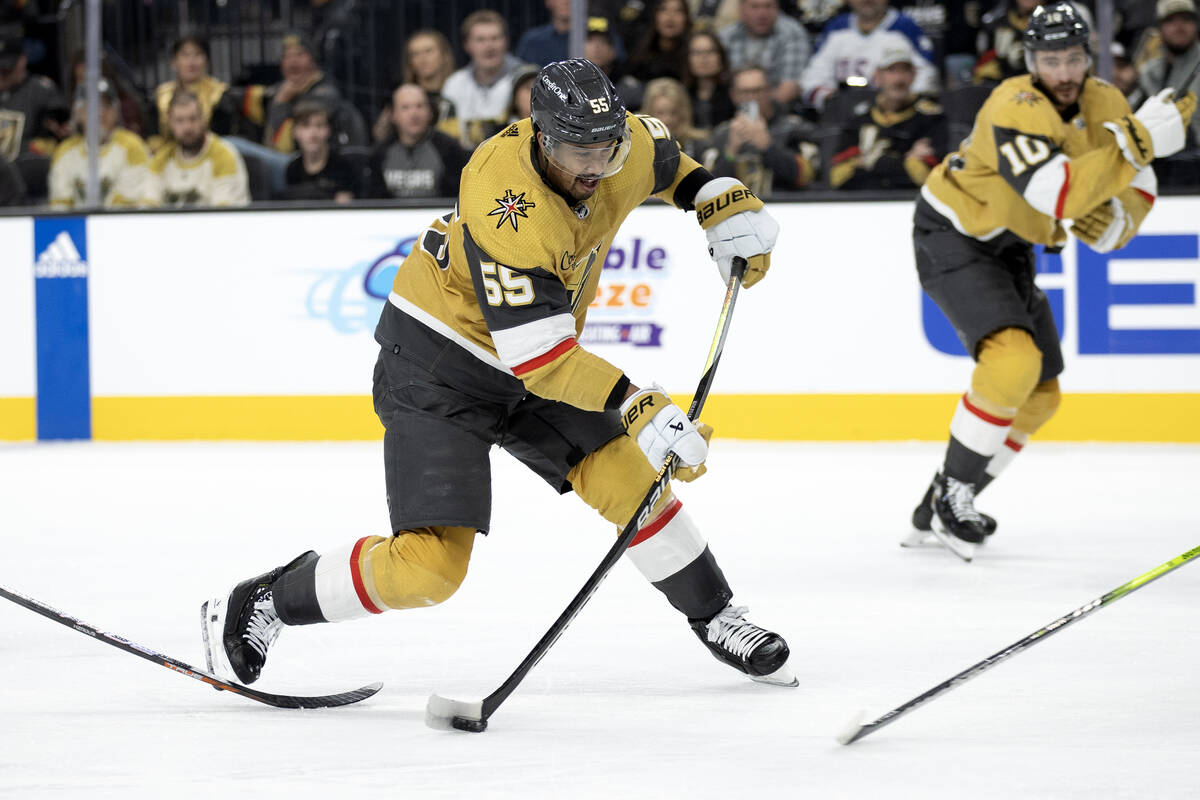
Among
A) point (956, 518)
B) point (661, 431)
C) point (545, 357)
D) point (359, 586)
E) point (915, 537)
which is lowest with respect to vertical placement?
point (915, 537)

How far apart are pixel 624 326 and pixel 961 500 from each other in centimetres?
252

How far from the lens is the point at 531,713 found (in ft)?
7.97

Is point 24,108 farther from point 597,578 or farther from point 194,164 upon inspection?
point 597,578

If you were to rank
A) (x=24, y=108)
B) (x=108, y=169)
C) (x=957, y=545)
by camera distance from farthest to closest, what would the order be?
1. (x=24, y=108)
2. (x=108, y=169)
3. (x=957, y=545)

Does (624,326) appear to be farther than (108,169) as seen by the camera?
No

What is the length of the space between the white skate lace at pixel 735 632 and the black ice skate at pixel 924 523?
144cm

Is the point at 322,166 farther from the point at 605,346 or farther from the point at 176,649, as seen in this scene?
the point at 176,649

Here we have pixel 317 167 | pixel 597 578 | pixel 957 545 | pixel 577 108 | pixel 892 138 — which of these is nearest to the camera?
pixel 577 108

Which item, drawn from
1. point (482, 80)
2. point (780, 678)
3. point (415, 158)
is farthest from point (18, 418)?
point (780, 678)

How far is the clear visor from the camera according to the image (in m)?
2.33

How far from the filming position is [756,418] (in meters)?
6.11

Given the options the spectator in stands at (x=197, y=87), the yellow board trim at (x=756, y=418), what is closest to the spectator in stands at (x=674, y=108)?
the yellow board trim at (x=756, y=418)

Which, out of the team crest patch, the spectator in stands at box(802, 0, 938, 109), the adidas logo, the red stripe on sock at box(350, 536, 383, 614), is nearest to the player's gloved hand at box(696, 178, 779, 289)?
the team crest patch

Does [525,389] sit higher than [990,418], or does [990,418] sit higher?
[525,389]
